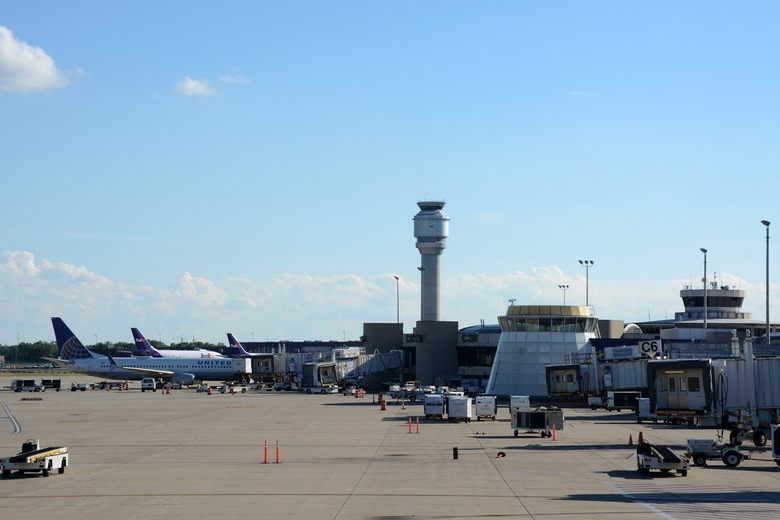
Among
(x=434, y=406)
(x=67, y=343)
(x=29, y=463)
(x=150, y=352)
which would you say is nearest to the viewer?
(x=29, y=463)

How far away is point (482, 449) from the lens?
50.8 metres

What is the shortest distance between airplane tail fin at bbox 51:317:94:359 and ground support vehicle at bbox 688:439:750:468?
130622 millimetres

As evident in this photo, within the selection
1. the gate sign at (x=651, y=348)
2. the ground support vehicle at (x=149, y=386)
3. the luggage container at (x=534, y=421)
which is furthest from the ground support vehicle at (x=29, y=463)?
the ground support vehicle at (x=149, y=386)

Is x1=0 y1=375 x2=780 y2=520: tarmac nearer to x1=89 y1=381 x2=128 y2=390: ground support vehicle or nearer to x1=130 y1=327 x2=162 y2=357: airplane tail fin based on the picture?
x1=89 y1=381 x2=128 y2=390: ground support vehicle

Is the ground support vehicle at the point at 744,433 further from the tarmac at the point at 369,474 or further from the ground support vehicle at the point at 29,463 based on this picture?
the ground support vehicle at the point at 29,463

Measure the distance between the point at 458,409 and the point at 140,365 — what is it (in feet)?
310

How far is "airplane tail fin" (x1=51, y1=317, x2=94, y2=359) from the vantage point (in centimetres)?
15975

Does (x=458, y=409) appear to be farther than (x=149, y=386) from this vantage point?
No

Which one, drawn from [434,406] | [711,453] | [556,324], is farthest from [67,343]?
[711,453]

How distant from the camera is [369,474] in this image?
3972cm

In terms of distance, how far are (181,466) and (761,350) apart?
38.4 meters

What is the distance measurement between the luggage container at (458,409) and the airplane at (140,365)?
8405 cm

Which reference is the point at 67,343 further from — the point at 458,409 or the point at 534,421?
the point at 534,421

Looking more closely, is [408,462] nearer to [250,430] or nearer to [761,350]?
[250,430]
